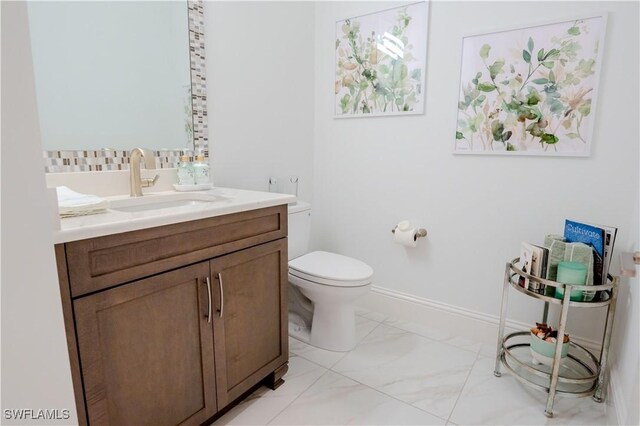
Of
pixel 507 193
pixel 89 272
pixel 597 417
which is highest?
pixel 507 193

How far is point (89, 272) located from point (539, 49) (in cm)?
204

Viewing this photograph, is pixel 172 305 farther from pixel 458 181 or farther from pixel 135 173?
pixel 458 181

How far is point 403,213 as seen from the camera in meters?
2.19

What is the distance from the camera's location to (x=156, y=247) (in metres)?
1.05

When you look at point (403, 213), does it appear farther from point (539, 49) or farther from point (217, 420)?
point (217, 420)

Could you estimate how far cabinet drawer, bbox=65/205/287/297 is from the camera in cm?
89

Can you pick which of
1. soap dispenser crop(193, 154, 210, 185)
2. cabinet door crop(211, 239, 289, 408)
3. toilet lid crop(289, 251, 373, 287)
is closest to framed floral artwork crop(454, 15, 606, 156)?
toilet lid crop(289, 251, 373, 287)

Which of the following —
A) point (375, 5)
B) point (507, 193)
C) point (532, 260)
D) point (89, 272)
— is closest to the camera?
point (89, 272)

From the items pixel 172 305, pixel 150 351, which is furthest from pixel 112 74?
pixel 150 351

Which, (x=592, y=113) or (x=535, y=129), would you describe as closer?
(x=592, y=113)

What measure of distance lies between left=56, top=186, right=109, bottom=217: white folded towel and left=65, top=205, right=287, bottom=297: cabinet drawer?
190 millimetres

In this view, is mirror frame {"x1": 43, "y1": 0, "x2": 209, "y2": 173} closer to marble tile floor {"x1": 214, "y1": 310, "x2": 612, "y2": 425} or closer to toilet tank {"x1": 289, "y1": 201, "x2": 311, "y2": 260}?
toilet tank {"x1": 289, "y1": 201, "x2": 311, "y2": 260}

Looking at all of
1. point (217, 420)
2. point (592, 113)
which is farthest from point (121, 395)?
point (592, 113)

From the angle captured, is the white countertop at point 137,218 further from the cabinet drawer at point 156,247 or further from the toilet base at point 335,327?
the toilet base at point 335,327
